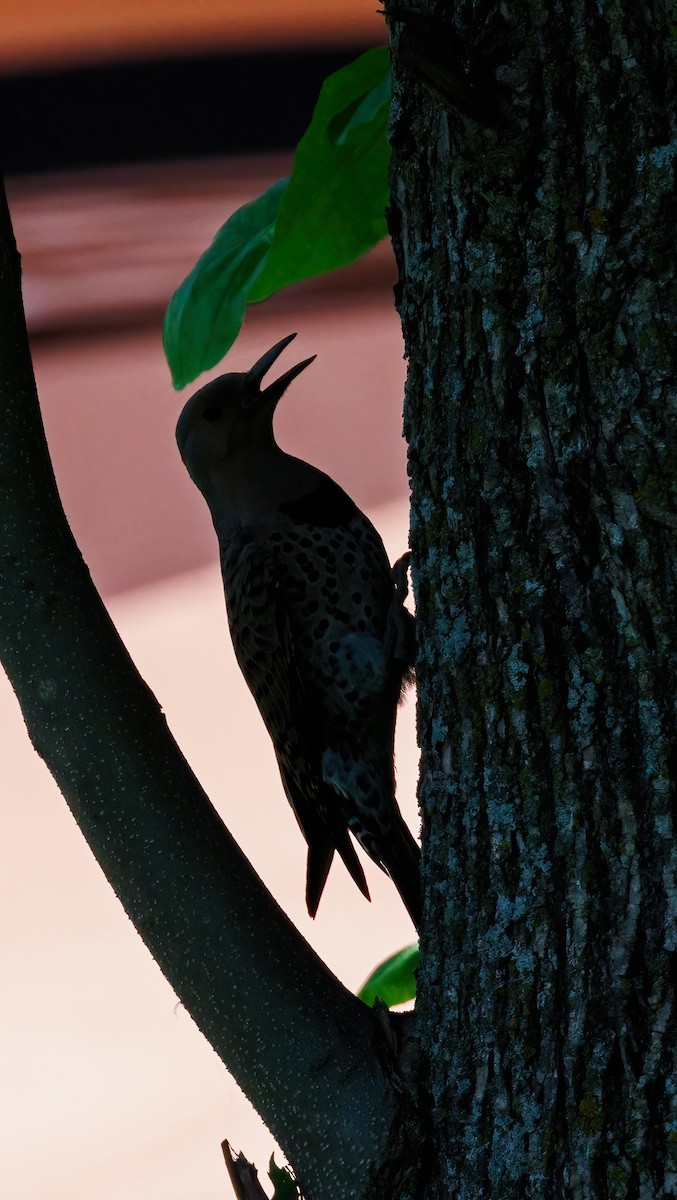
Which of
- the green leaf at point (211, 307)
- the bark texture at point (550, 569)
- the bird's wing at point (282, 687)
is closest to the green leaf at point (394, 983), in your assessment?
the bird's wing at point (282, 687)

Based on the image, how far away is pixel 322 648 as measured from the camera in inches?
69.7

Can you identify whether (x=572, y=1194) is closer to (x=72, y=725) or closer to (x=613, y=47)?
(x=72, y=725)

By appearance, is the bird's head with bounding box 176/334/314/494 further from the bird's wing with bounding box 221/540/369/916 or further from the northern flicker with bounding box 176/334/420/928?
the bird's wing with bounding box 221/540/369/916

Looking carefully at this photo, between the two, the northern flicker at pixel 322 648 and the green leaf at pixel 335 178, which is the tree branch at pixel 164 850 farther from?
the northern flicker at pixel 322 648

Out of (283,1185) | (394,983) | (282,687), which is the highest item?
(282,687)

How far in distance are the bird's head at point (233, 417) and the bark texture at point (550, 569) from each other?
35.9 inches

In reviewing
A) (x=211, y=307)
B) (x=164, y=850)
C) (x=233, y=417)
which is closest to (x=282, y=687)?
(x=233, y=417)

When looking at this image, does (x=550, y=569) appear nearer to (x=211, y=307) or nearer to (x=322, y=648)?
(x=211, y=307)

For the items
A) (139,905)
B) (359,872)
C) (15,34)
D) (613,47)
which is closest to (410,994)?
(359,872)

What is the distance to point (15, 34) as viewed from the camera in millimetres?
3992

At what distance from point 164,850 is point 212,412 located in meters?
0.98

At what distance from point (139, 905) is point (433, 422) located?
0.48 m

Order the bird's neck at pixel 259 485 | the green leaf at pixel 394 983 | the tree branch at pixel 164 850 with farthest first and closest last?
1. the bird's neck at pixel 259 485
2. the green leaf at pixel 394 983
3. the tree branch at pixel 164 850

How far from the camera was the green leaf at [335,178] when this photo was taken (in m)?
1.27
